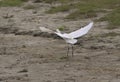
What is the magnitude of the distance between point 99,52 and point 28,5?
27.4 feet

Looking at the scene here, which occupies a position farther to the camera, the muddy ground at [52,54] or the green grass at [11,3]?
the green grass at [11,3]

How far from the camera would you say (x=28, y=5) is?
20.5m

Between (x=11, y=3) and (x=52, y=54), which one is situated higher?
(x=11, y=3)

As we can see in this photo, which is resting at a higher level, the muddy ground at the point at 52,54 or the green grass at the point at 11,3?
the green grass at the point at 11,3

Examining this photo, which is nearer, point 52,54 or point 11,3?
point 52,54

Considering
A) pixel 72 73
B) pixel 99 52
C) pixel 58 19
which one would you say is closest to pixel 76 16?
pixel 58 19

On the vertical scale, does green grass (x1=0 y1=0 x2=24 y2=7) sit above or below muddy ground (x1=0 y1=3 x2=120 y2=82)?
above

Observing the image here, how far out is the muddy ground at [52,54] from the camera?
10562 millimetres

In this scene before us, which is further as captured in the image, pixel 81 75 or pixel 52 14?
pixel 52 14

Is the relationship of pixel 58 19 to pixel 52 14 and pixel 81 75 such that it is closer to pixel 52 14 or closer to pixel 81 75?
pixel 52 14

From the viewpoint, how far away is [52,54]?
498 inches

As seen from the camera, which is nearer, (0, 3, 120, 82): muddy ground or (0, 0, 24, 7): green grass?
(0, 3, 120, 82): muddy ground

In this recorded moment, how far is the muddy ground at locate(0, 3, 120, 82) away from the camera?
34.7 ft

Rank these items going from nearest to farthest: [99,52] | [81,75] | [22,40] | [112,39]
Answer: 1. [81,75]
2. [99,52]
3. [112,39]
4. [22,40]
